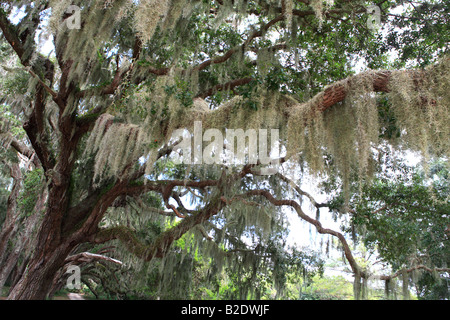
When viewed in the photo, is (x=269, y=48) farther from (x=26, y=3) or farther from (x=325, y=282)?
(x=325, y=282)

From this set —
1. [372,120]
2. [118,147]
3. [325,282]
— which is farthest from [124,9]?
[325,282]

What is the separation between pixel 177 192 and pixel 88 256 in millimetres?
2663

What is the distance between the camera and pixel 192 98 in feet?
12.6

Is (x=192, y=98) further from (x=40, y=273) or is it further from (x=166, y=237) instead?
(x=40, y=273)

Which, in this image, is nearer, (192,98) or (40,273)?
(192,98)

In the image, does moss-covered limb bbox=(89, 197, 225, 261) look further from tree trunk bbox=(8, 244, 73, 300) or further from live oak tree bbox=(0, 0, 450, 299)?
tree trunk bbox=(8, 244, 73, 300)

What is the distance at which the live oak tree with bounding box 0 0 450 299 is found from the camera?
3.27 metres

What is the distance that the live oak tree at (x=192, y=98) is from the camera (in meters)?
3.27

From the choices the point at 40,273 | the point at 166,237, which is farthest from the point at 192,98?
the point at 40,273

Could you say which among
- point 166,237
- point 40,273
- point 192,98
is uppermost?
point 192,98

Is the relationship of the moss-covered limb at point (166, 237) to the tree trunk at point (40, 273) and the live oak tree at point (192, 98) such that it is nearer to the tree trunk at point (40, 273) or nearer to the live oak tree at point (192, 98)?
the live oak tree at point (192, 98)

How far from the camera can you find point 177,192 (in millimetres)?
6113

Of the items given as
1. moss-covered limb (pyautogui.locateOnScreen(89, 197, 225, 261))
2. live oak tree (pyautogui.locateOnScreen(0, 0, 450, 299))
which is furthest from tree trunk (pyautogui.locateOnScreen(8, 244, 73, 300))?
moss-covered limb (pyautogui.locateOnScreen(89, 197, 225, 261))
